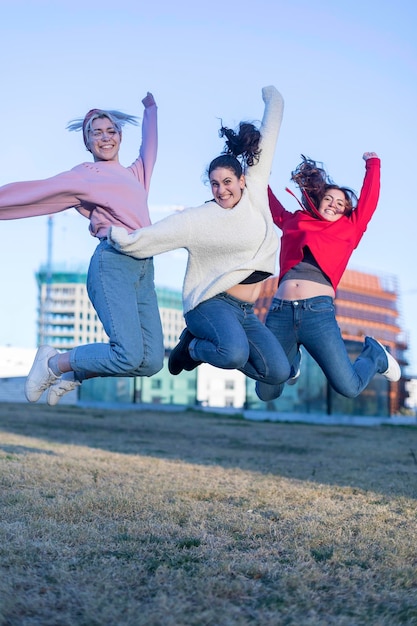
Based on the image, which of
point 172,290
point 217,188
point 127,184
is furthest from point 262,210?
point 172,290

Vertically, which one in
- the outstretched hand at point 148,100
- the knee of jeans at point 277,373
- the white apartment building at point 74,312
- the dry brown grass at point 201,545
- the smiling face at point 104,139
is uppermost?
the white apartment building at point 74,312

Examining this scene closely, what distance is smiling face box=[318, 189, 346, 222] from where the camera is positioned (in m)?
6.15

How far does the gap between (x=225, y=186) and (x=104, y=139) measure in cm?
101

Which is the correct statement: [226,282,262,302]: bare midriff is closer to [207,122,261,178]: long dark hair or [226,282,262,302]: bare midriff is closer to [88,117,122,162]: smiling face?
[207,122,261,178]: long dark hair

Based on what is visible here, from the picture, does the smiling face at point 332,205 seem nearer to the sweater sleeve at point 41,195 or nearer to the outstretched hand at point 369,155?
the outstretched hand at point 369,155

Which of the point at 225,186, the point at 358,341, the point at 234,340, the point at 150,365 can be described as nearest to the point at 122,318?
the point at 150,365

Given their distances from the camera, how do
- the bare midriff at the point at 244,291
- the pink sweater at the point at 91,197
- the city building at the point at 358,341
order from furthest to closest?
the city building at the point at 358,341 → the bare midriff at the point at 244,291 → the pink sweater at the point at 91,197

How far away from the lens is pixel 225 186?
214 inches

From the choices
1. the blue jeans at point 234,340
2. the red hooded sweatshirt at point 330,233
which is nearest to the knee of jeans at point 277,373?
the blue jeans at point 234,340

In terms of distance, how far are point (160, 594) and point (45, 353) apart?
2.95 meters

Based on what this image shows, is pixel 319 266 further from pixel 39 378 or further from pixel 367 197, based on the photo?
pixel 39 378

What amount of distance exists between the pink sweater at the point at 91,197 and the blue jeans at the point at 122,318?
244mm

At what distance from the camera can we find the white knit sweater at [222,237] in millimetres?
5270

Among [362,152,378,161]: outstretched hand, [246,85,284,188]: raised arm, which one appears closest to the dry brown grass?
[246,85,284,188]: raised arm
